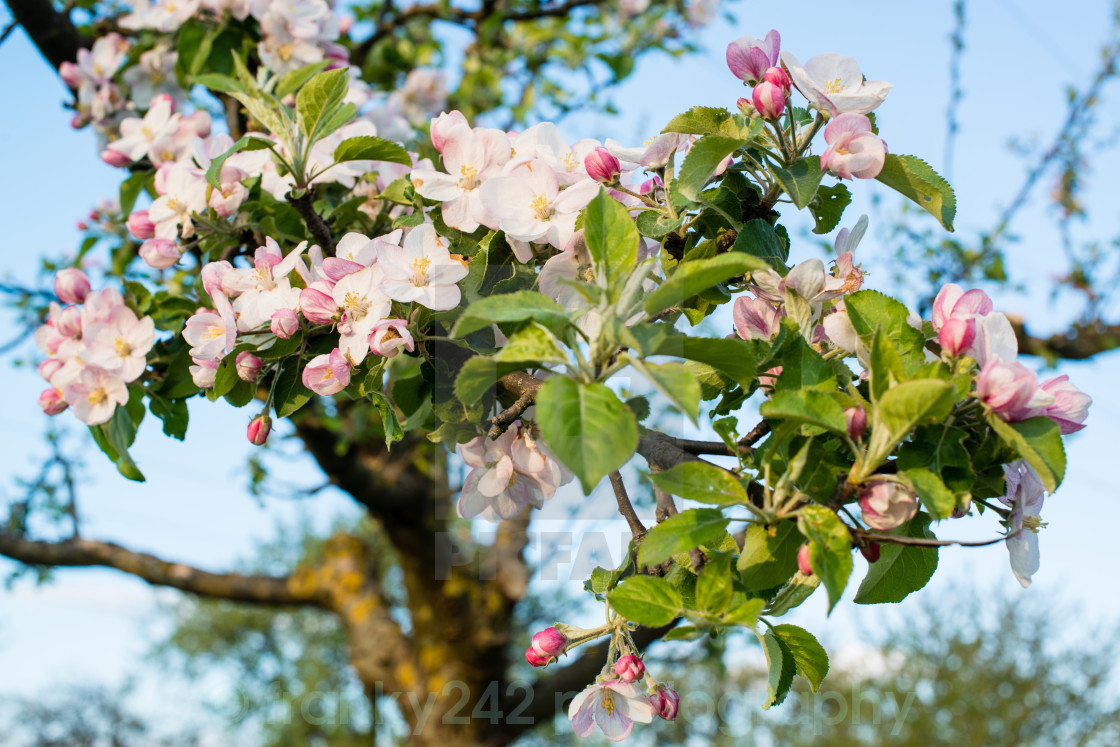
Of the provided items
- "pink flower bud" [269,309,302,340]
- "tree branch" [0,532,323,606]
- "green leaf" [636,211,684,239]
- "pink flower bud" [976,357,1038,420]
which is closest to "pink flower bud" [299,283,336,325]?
"pink flower bud" [269,309,302,340]

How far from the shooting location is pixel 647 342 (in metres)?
0.77

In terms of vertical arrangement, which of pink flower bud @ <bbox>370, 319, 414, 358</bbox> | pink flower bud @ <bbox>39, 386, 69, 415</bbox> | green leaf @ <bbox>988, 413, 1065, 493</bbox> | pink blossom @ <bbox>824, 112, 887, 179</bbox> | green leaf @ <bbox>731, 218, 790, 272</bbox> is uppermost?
pink blossom @ <bbox>824, 112, 887, 179</bbox>

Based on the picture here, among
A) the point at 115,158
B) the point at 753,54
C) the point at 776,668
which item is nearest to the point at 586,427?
the point at 776,668

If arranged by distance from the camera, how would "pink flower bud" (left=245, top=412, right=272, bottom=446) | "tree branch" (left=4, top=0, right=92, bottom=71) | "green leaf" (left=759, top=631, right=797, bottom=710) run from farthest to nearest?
"tree branch" (left=4, top=0, right=92, bottom=71) < "pink flower bud" (left=245, top=412, right=272, bottom=446) < "green leaf" (left=759, top=631, right=797, bottom=710)

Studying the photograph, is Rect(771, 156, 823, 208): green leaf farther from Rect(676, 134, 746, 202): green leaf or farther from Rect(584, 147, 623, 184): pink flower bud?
Rect(584, 147, 623, 184): pink flower bud

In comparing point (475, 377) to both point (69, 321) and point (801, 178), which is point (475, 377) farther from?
point (69, 321)

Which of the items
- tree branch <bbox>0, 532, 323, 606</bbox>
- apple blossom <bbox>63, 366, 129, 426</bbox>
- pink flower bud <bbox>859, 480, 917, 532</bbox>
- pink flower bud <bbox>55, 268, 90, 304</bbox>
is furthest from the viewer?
tree branch <bbox>0, 532, 323, 606</bbox>

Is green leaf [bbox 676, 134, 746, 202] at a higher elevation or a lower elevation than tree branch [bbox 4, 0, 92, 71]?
higher

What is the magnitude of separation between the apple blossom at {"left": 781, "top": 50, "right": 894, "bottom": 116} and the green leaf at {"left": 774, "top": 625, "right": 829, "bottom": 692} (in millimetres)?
640

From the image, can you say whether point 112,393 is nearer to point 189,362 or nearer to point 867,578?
point 189,362

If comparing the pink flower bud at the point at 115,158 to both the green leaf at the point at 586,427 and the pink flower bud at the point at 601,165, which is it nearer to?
the pink flower bud at the point at 601,165

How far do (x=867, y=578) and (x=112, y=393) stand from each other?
1280 millimetres

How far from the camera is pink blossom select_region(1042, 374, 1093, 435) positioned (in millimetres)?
857

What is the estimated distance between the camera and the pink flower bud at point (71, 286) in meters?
1.60
